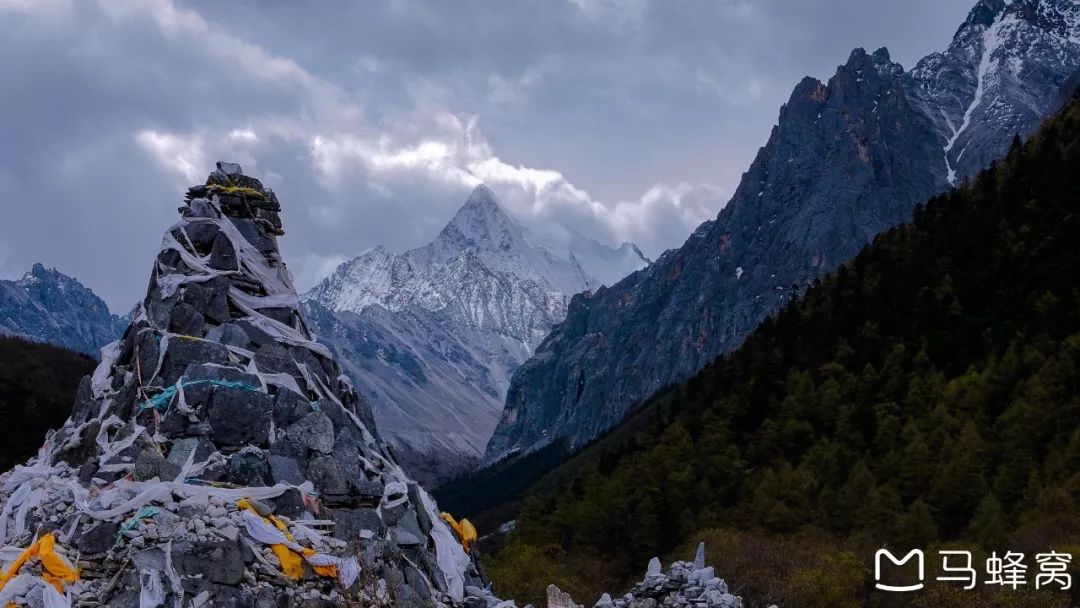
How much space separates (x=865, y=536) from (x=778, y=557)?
5569 mm

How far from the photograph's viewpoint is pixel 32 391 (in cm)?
7206

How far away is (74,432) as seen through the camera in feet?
83.9

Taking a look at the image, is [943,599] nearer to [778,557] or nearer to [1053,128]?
[778,557]

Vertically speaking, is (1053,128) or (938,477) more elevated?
(1053,128)

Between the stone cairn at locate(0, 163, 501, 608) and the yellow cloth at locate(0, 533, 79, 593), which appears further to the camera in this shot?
the stone cairn at locate(0, 163, 501, 608)

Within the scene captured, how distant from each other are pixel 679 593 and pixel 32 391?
2355 inches

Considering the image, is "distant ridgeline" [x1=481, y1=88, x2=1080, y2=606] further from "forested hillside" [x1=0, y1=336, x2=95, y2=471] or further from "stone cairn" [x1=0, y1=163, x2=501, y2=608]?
"forested hillside" [x1=0, y1=336, x2=95, y2=471]

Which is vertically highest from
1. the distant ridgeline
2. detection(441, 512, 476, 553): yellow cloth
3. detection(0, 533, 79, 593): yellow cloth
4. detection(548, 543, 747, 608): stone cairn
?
the distant ridgeline

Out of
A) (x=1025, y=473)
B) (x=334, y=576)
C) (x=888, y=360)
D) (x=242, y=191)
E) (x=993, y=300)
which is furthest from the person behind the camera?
(x=993, y=300)

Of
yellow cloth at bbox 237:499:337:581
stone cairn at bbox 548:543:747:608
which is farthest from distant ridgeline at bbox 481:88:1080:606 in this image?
yellow cloth at bbox 237:499:337:581

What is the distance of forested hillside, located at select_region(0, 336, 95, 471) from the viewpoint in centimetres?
6247

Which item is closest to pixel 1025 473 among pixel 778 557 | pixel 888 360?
pixel 778 557

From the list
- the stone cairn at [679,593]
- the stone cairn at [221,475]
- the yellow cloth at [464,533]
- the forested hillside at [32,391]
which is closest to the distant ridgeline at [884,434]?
the stone cairn at [679,593]

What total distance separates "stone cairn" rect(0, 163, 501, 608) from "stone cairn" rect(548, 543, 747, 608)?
6.41m
